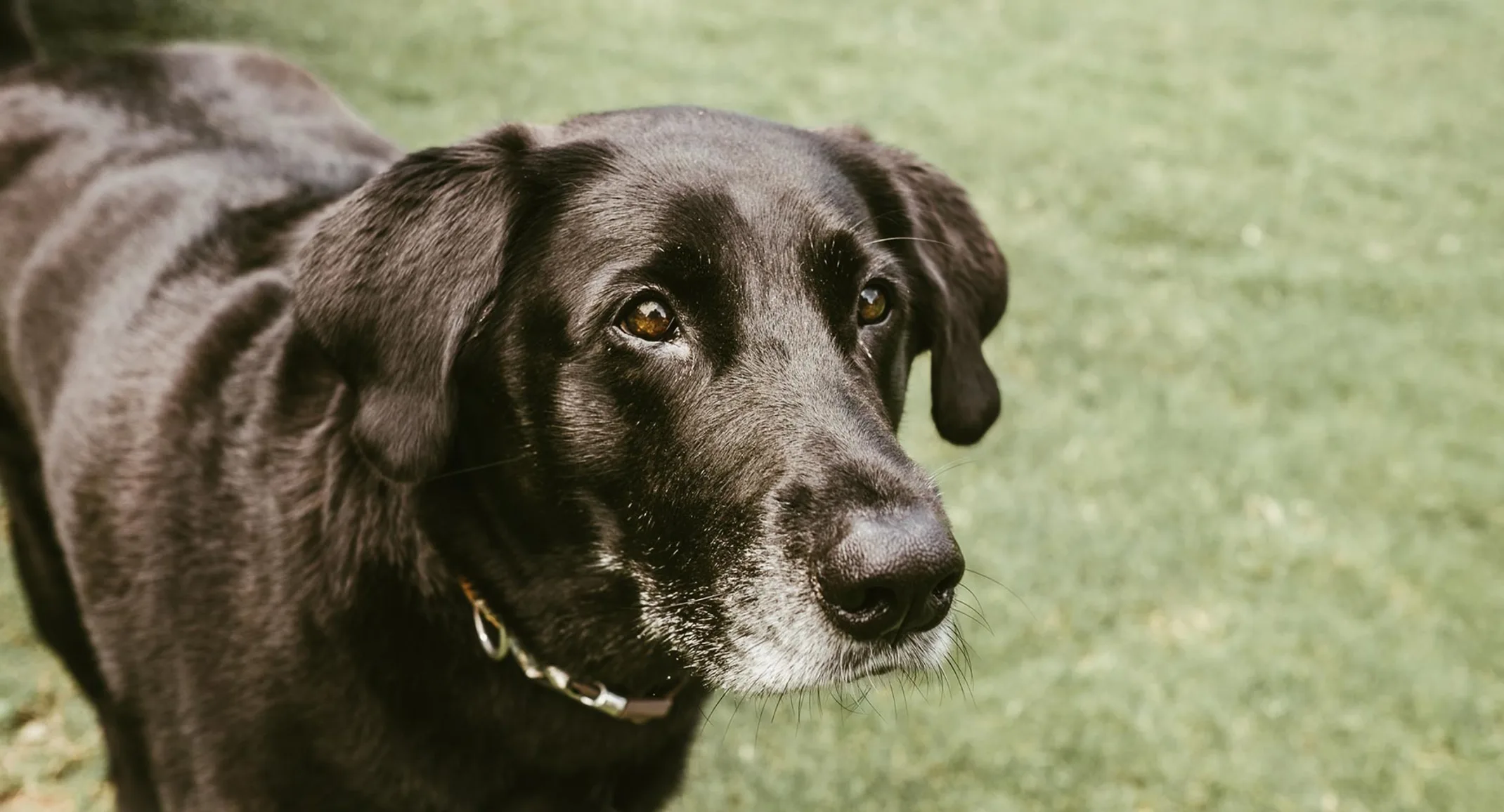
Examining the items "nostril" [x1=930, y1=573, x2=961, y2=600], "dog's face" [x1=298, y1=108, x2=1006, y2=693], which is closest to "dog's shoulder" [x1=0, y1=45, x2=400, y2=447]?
"dog's face" [x1=298, y1=108, x2=1006, y2=693]

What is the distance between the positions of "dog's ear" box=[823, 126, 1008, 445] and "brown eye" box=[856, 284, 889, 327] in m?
0.16

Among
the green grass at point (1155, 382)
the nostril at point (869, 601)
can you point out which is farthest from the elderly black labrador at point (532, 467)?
the green grass at point (1155, 382)

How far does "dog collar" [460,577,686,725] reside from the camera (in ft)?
7.72

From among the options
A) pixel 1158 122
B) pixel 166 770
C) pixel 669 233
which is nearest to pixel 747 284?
pixel 669 233

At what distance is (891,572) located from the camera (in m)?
1.89

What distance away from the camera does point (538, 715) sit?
2.41 metres

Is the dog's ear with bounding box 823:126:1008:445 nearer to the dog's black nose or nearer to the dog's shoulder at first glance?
the dog's black nose

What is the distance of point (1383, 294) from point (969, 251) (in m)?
5.24

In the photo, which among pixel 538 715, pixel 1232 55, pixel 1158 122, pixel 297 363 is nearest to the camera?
pixel 538 715

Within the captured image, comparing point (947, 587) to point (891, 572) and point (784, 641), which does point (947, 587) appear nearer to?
point (891, 572)

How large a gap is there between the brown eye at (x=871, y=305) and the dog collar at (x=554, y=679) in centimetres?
89

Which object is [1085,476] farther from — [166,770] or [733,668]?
[166,770]

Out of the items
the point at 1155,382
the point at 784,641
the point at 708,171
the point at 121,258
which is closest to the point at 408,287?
the point at 708,171

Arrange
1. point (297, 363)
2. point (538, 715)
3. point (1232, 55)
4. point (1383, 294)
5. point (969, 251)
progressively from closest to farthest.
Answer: point (538, 715) < point (297, 363) < point (969, 251) < point (1383, 294) < point (1232, 55)
